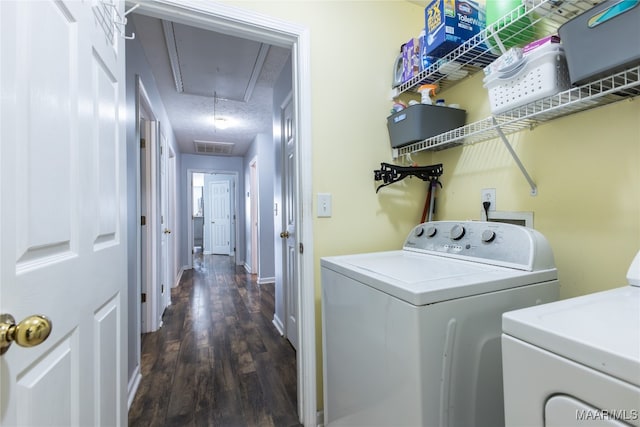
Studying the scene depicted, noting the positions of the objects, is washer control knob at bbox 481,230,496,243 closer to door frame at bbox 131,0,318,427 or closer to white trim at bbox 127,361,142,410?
Answer: door frame at bbox 131,0,318,427

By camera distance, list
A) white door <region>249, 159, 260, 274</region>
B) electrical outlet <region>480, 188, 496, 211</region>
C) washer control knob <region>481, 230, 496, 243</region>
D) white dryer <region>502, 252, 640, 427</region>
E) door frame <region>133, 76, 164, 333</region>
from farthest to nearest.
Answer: white door <region>249, 159, 260, 274</region> → door frame <region>133, 76, 164, 333</region> → electrical outlet <region>480, 188, 496, 211</region> → washer control knob <region>481, 230, 496, 243</region> → white dryer <region>502, 252, 640, 427</region>

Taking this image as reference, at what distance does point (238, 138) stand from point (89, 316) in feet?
14.3

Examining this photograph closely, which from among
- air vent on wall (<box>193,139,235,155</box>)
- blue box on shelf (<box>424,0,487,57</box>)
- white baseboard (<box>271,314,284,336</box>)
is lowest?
white baseboard (<box>271,314,284,336</box>)

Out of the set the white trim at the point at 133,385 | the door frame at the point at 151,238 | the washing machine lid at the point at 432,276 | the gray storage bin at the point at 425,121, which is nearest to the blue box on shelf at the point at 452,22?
the gray storage bin at the point at 425,121

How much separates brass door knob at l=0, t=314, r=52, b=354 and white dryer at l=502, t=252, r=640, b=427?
2.84 ft

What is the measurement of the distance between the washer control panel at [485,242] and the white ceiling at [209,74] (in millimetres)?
1776

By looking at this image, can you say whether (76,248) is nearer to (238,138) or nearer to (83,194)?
(83,194)

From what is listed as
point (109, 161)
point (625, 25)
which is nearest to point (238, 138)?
point (109, 161)

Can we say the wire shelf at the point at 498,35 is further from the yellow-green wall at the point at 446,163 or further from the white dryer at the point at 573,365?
the white dryer at the point at 573,365

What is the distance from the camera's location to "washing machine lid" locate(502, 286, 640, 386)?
1.39 ft

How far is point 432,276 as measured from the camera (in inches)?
35.6

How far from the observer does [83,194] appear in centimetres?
77

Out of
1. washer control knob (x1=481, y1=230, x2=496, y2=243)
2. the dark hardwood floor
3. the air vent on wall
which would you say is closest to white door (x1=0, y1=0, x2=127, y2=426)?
the dark hardwood floor

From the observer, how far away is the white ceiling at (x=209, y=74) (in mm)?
2035
